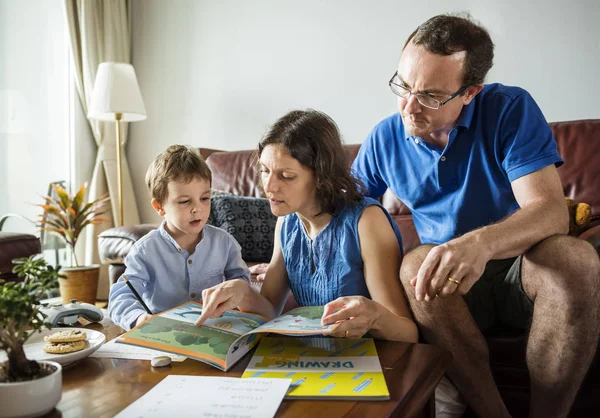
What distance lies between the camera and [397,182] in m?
1.56

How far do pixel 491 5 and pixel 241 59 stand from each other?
154 cm

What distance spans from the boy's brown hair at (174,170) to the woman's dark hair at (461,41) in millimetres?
667

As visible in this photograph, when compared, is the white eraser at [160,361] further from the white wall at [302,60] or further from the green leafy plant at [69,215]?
the green leafy plant at [69,215]

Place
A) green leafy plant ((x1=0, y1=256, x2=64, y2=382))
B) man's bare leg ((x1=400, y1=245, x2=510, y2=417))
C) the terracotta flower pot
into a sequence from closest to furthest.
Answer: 1. green leafy plant ((x1=0, y1=256, x2=64, y2=382))
2. man's bare leg ((x1=400, y1=245, x2=510, y2=417))
3. the terracotta flower pot

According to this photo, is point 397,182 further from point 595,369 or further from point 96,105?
point 96,105

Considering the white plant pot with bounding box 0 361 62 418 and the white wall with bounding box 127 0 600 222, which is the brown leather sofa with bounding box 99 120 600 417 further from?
the white plant pot with bounding box 0 361 62 418

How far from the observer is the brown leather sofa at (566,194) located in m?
1.38

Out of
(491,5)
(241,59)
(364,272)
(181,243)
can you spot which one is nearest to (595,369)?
(364,272)

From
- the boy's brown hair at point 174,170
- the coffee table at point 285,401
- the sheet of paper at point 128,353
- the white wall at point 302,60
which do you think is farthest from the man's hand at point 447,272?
the white wall at point 302,60

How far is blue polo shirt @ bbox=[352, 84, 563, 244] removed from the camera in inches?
52.4

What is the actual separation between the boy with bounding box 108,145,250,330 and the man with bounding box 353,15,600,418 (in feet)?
1.77

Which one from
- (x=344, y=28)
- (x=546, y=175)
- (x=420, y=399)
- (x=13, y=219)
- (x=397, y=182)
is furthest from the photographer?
(x=13, y=219)

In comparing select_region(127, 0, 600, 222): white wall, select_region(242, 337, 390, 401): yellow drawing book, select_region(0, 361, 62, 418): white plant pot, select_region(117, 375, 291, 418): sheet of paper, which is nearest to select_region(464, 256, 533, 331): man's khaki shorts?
select_region(242, 337, 390, 401): yellow drawing book

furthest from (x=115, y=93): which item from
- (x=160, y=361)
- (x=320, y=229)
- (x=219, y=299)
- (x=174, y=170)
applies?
(x=160, y=361)
